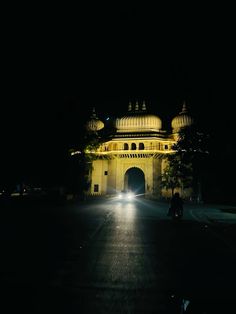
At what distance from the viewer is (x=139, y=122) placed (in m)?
61.2

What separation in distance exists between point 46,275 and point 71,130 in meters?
24.6

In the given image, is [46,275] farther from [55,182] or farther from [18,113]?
[55,182]

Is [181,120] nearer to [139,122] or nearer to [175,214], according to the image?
[139,122]

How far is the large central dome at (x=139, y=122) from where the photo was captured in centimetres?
6050

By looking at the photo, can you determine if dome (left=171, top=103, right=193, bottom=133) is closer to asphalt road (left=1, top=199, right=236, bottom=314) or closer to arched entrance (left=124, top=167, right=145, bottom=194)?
arched entrance (left=124, top=167, right=145, bottom=194)

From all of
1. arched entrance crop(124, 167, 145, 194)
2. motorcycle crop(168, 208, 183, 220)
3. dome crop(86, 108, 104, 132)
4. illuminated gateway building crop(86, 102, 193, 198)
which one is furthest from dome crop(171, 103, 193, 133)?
motorcycle crop(168, 208, 183, 220)

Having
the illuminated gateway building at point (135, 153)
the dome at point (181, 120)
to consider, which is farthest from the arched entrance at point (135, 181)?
the dome at point (181, 120)

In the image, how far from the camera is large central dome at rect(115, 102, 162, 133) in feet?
198

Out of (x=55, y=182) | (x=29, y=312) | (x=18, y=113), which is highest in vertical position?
(x=18, y=113)

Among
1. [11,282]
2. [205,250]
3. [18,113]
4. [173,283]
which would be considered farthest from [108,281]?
[18,113]

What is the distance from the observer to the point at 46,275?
20.0 feet

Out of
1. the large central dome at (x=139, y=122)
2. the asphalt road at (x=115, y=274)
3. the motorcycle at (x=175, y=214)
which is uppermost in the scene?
the large central dome at (x=139, y=122)

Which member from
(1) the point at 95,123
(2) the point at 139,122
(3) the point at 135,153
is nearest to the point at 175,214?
(3) the point at 135,153

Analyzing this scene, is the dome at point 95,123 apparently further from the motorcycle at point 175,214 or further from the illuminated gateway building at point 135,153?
the motorcycle at point 175,214
